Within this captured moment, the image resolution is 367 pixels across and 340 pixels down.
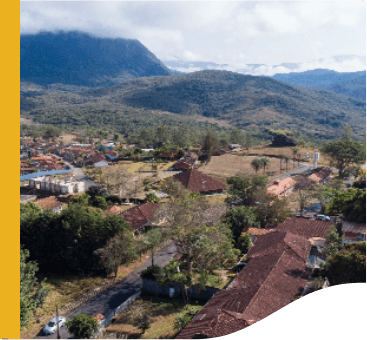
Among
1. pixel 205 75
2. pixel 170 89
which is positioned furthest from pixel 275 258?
pixel 205 75

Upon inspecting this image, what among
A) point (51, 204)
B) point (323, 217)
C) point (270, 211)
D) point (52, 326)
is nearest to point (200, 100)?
point (51, 204)

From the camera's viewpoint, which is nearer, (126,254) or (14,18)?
(14,18)

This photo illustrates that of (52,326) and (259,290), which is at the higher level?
(259,290)

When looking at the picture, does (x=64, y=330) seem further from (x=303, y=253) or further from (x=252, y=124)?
(x=252, y=124)

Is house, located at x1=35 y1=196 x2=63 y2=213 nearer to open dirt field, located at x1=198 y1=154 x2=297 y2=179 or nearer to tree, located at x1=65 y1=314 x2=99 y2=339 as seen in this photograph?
tree, located at x1=65 y1=314 x2=99 y2=339

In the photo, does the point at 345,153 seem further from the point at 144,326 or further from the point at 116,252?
the point at 144,326

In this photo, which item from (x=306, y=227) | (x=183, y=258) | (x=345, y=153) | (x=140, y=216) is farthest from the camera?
(x=345, y=153)
